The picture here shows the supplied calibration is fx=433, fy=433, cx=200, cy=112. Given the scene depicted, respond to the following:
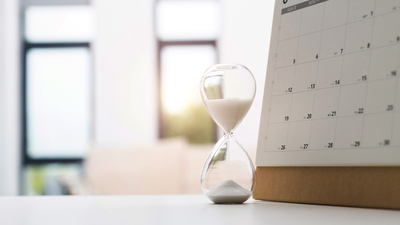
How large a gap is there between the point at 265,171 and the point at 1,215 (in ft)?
1.24

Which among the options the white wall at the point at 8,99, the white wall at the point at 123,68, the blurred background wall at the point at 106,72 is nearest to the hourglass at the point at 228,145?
the blurred background wall at the point at 106,72

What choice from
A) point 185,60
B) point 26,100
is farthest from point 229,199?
point 26,100

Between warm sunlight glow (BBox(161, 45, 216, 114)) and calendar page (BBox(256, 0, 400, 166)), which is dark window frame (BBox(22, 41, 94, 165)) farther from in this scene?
calendar page (BBox(256, 0, 400, 166))

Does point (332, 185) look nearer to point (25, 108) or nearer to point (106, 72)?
point (106, 72)

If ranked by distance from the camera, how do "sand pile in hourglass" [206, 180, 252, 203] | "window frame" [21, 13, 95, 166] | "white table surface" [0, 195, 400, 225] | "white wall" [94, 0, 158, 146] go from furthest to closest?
"window frame" [21, 13, 95, 166] < "white wall" [94, 0, 158, 146] < "sand pile in hourglass" [206, 180, 252, 203] < "white table surface" [0, 195, 400, 225]

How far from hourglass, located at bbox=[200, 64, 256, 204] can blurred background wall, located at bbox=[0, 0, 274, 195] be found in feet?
11.3

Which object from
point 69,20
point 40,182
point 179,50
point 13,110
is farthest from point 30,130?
point 179,50

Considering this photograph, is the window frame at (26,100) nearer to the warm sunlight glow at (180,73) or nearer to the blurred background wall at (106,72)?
the blurred background wall at (106,72)

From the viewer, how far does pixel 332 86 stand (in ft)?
1.93

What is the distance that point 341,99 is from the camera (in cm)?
57

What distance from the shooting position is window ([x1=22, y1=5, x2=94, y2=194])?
4.28 m

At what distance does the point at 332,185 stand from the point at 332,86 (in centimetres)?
13

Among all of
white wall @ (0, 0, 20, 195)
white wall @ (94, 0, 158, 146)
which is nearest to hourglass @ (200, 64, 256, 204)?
white wall @ (94, 0, 158, 146)

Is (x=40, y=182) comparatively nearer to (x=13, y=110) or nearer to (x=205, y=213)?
(x=13, y=110)
